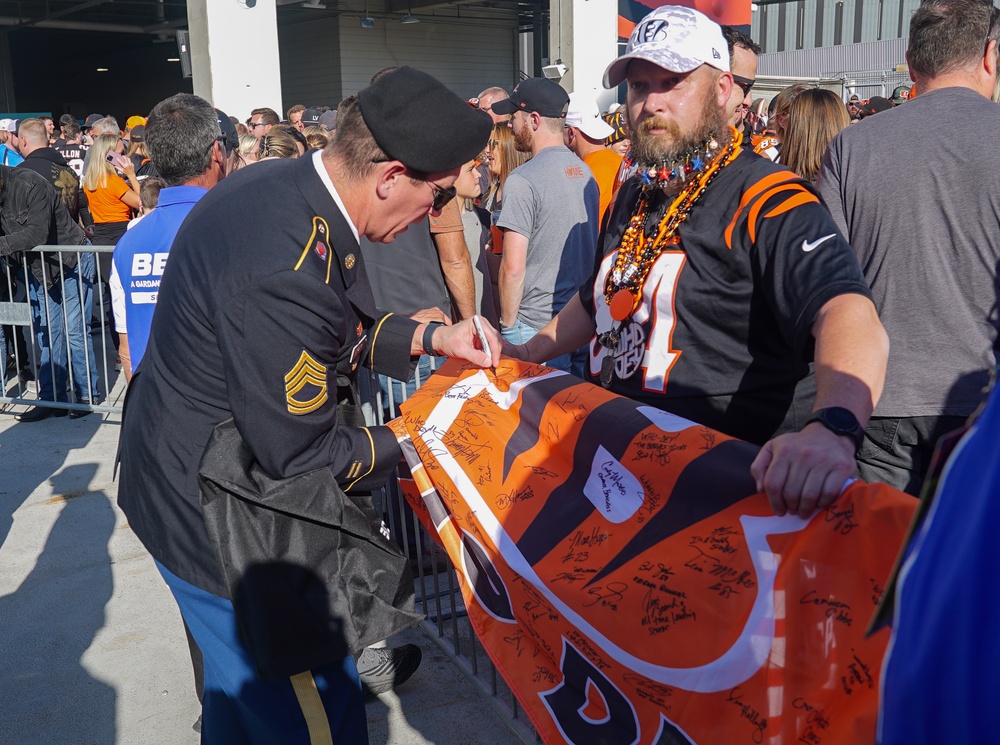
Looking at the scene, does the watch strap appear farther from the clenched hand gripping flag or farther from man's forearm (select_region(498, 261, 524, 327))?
man's forearm (select_region(498, 261, 524, 327))

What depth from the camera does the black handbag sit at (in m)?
2.06

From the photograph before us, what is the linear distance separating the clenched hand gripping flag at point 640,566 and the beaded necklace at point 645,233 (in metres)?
0.23

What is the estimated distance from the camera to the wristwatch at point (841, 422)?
1590 millimetres

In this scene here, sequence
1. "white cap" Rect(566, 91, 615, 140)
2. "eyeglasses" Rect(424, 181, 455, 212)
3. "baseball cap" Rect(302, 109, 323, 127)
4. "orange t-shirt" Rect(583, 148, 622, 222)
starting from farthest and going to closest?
1. "baseball cap" Rect(302, 109, 323, 127)
2. "white cap" Rect(566, 91, 615, 140)
3. "orange t-shirt" Rect(583, 148, 622, 222)
4. "eyeglasses" Rect(424, 181, 455, 212)

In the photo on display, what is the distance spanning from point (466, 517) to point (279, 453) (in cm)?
71

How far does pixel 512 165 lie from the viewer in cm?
647

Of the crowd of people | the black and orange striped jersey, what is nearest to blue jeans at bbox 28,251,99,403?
the crowd of people

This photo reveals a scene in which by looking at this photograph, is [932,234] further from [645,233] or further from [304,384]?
[304,384]

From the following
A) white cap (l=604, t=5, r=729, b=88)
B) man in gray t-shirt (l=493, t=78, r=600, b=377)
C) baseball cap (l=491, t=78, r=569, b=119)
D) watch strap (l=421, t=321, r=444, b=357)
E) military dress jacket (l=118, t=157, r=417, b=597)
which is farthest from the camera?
baseball cap (l=491, t=78, r=569, b=119)

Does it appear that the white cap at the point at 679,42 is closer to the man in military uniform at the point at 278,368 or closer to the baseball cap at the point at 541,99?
the man in military uniform at the point at 278,368

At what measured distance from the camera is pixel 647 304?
8.05ft

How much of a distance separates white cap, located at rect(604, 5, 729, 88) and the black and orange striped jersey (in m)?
0.28

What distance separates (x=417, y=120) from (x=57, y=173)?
836cm

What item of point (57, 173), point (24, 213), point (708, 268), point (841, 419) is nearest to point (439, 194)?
point (708, 268)
